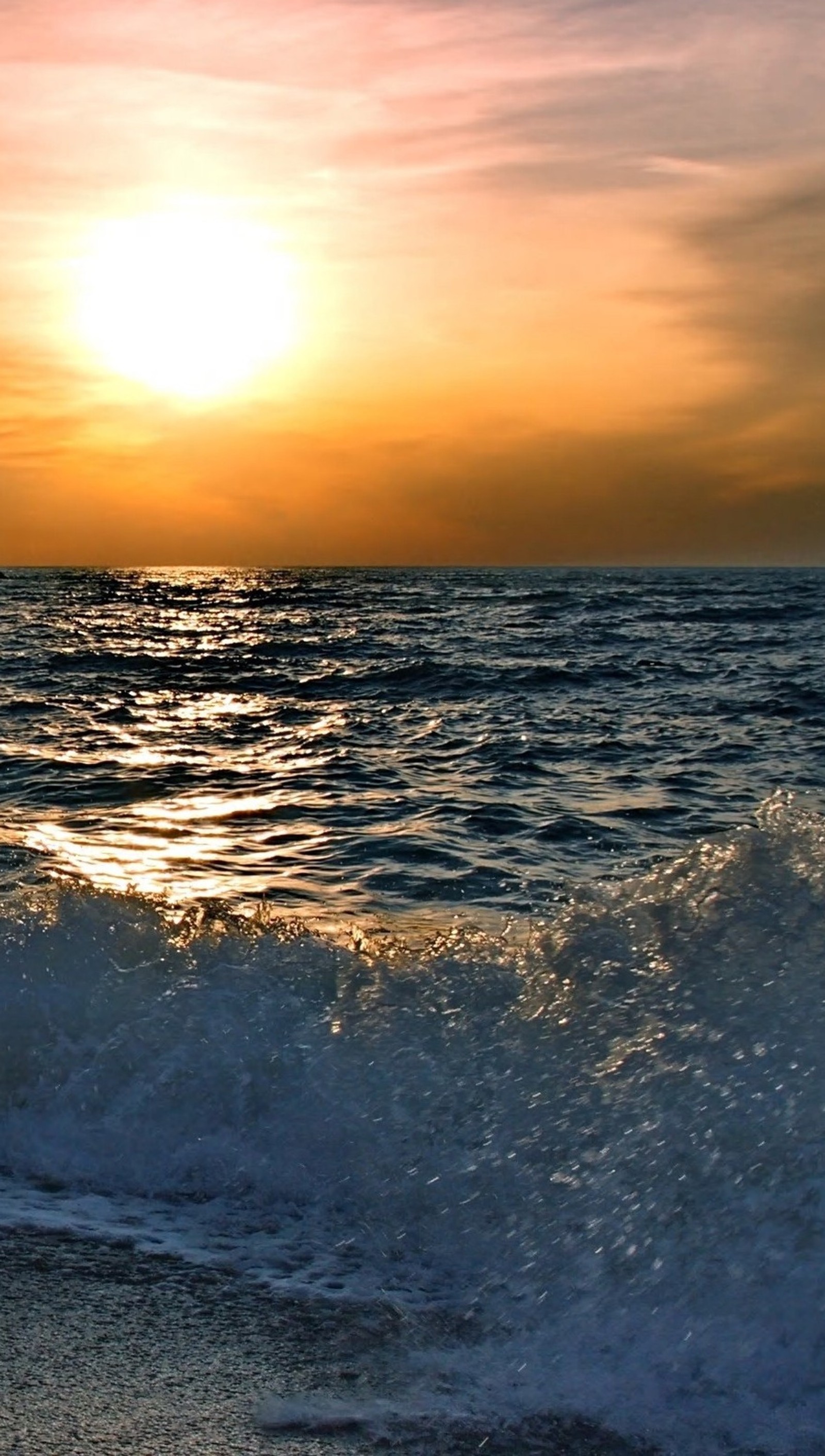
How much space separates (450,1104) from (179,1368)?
5.59ft

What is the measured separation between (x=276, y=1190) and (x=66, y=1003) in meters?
1.68

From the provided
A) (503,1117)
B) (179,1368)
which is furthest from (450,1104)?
(179,1368)

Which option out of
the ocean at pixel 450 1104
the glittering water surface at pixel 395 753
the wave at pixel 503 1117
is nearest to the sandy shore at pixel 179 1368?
the ocean at pixel 450 1104

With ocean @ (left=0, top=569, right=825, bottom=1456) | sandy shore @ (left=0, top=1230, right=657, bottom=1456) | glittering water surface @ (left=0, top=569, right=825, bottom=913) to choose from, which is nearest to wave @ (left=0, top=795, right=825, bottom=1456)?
ocean @ (left=0, top=569, right=825, bottom=1456)

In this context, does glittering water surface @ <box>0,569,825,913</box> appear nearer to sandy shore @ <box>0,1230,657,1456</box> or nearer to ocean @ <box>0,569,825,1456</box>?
ocean @ <box>0,569,825,1456</box>

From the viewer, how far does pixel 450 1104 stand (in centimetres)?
491

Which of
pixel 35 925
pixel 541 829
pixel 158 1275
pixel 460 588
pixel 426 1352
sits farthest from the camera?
pixel 460 588

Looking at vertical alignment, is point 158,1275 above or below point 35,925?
below

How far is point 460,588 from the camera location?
6812cm

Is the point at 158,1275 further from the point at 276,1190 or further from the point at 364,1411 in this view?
the point at 364,1411

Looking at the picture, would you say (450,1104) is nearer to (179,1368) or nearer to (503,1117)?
(503,1117)

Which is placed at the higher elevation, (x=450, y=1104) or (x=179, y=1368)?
(x=450, y=1104)

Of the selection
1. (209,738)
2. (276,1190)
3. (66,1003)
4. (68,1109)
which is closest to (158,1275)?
(276,1190)

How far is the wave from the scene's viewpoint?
362 cm
